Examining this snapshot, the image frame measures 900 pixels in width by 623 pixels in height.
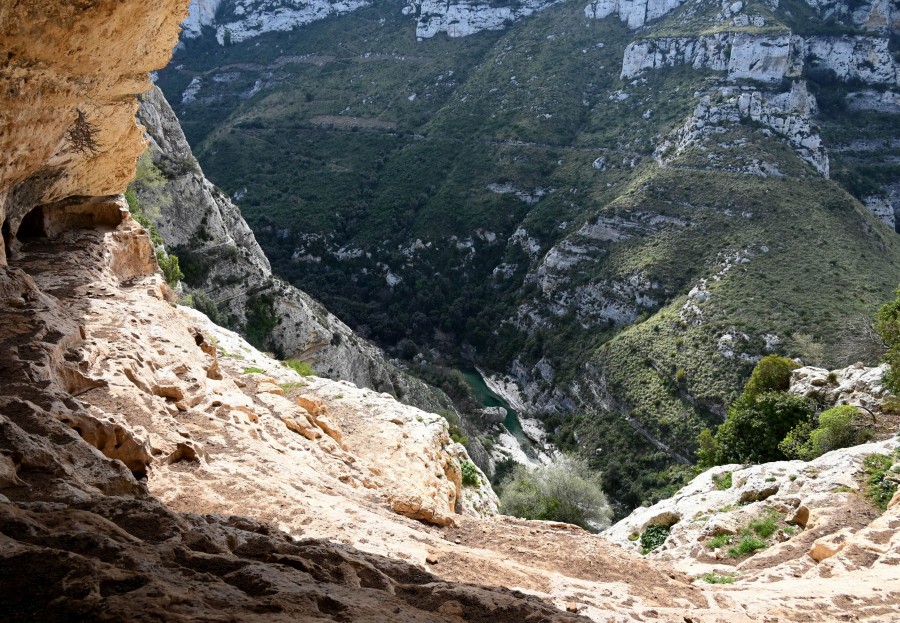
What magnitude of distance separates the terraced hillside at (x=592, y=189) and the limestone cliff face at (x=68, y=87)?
35145 millimetres

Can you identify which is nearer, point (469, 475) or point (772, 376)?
point (469, 475)

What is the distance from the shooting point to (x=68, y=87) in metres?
10.7

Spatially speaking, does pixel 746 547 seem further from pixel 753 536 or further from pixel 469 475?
pixel 469 475

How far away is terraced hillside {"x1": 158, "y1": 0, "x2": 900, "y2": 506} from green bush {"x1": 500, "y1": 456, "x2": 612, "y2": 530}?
11.7 m

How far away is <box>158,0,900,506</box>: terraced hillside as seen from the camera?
154 feet

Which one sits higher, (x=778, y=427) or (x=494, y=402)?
(x=778, y=427)

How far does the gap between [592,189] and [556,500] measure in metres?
57.0

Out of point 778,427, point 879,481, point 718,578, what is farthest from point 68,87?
point 778,427

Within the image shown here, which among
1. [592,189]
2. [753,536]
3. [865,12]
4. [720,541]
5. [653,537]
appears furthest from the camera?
[865,12]

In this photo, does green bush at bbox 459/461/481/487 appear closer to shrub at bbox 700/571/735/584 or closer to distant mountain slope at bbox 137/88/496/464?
shrub at bbox 700/571/735/584

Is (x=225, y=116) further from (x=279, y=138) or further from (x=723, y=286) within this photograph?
(x=723, y=286)

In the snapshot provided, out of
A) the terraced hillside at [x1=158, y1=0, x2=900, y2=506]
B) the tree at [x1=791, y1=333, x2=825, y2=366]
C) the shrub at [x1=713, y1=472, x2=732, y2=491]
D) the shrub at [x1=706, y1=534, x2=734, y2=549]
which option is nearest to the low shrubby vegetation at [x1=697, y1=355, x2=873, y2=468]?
the shrub at [x1=713, y1=472, x2=732, y2=491]

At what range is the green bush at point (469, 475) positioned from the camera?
56.0ft

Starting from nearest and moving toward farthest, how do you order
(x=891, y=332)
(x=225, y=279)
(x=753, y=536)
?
(x=753, y=536)
(x=891, y=332)
(x=225, y=279)
